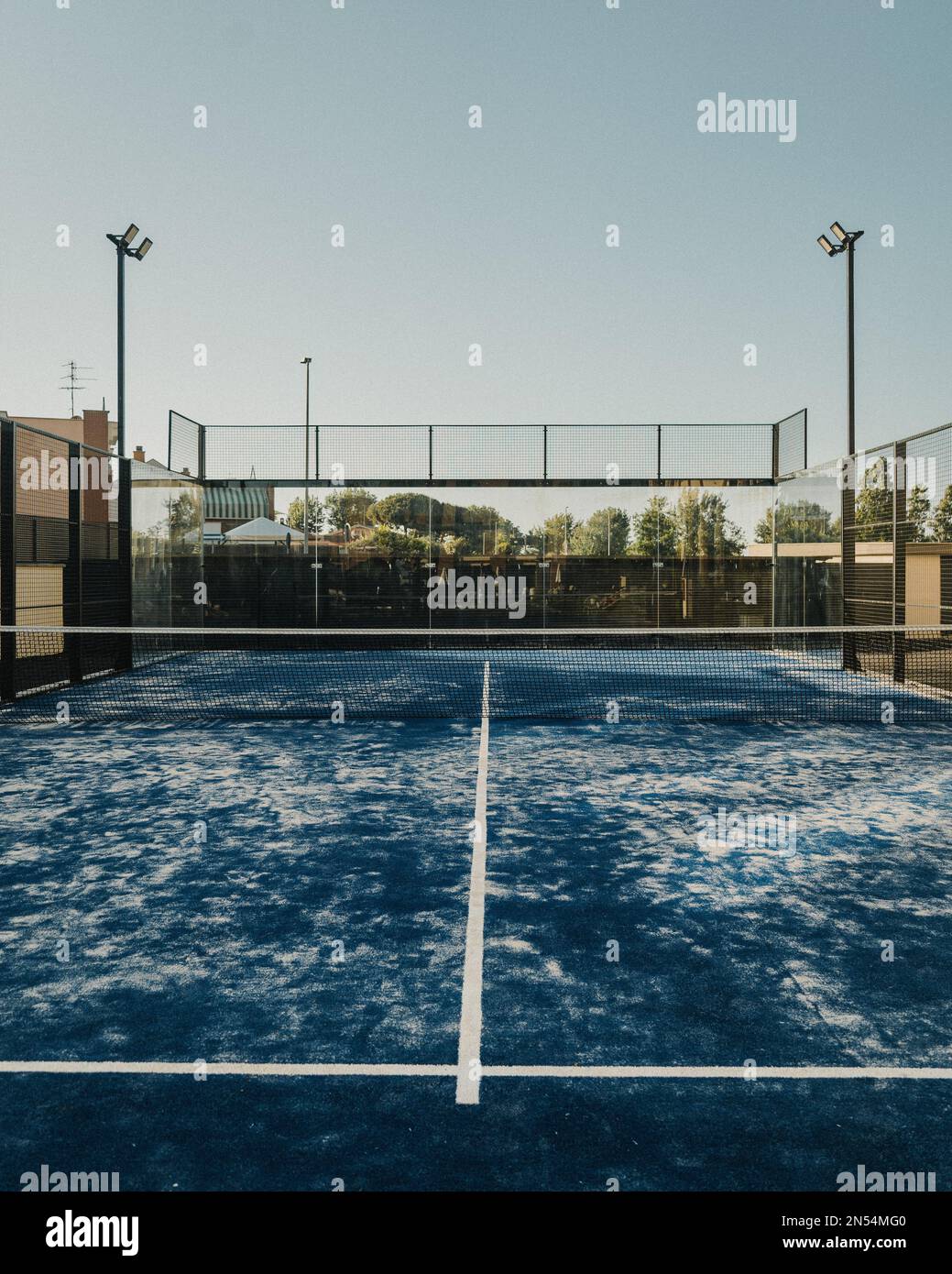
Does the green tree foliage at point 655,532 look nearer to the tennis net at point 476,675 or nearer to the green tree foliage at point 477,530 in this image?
the tennis net at point 476,675

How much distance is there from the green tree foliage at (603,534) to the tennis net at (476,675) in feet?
7.01

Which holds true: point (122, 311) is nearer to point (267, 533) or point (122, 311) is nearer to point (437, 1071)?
point (267, 533)

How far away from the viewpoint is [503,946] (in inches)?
185

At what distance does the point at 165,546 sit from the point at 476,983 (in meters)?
16.5

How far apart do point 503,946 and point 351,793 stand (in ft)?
11.7

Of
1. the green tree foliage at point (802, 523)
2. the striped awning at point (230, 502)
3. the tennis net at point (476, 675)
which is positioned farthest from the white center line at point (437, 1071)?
the striped awning at point (230, 502)

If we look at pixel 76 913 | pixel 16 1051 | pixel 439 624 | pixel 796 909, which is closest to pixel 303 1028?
pixel 16 1051

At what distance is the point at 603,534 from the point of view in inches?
840

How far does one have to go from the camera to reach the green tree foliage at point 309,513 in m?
21.3

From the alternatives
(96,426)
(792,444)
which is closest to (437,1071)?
(792,444)

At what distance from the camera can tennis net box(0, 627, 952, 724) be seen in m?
12.7
